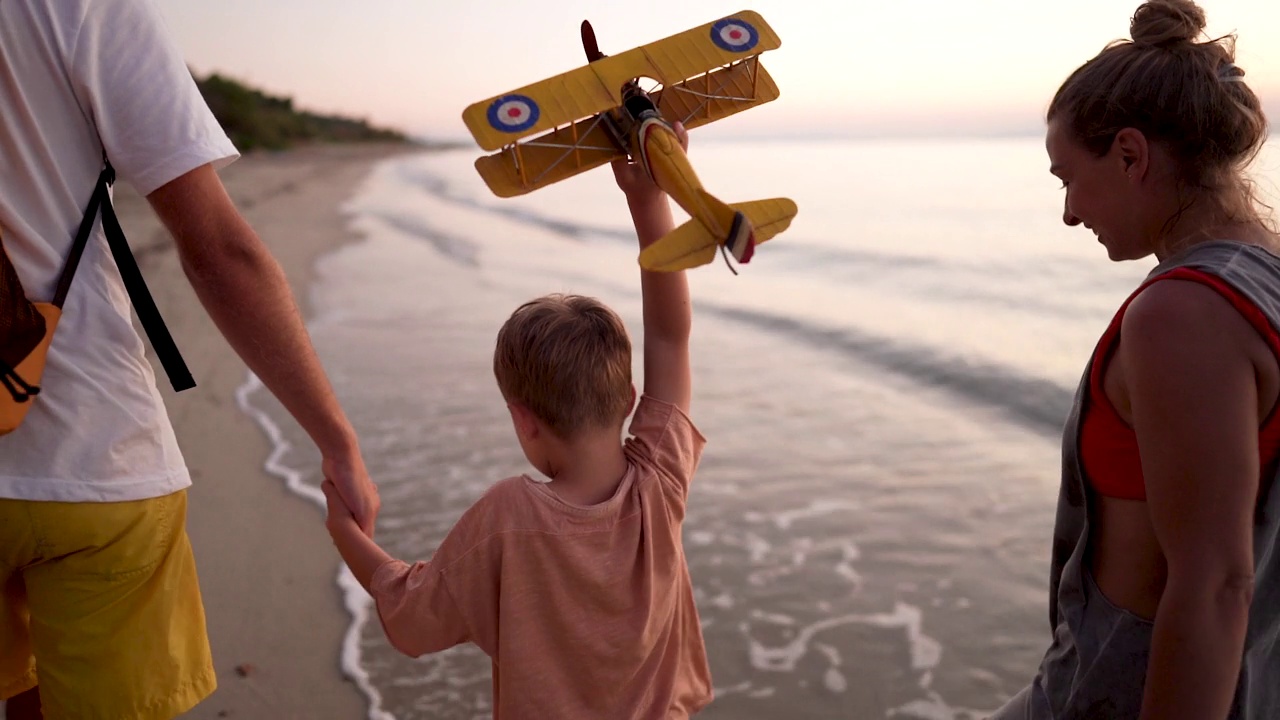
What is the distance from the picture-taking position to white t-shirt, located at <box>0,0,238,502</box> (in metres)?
1.79

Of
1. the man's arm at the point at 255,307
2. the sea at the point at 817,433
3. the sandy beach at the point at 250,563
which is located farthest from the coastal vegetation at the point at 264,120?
the man's arm at the point at 255,307

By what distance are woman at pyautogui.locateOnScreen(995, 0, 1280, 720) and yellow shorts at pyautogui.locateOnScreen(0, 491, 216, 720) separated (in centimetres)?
180

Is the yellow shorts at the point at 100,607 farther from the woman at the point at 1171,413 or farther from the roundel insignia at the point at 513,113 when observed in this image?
the woman at the point at 1171,413

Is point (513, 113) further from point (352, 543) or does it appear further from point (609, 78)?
point (352, 543)

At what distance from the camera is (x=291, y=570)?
13.5 ft

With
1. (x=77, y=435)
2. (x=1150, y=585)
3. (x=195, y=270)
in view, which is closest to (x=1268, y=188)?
(x=1150, y=585)

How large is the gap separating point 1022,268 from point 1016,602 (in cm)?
778

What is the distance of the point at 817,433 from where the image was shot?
19.6 ft

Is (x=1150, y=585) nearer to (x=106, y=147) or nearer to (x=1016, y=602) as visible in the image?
(x=106, y=147)

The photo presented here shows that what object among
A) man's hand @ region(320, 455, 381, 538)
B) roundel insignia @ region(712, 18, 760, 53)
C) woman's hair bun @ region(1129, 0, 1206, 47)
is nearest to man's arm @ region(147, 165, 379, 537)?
man's hand @ region(320, 455, 381, 538)

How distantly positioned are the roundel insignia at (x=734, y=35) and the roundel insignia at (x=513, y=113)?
0.50 m

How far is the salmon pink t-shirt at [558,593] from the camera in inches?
73.9

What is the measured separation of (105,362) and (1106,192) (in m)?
1.91

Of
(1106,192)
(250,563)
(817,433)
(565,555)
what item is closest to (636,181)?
(565,555)
